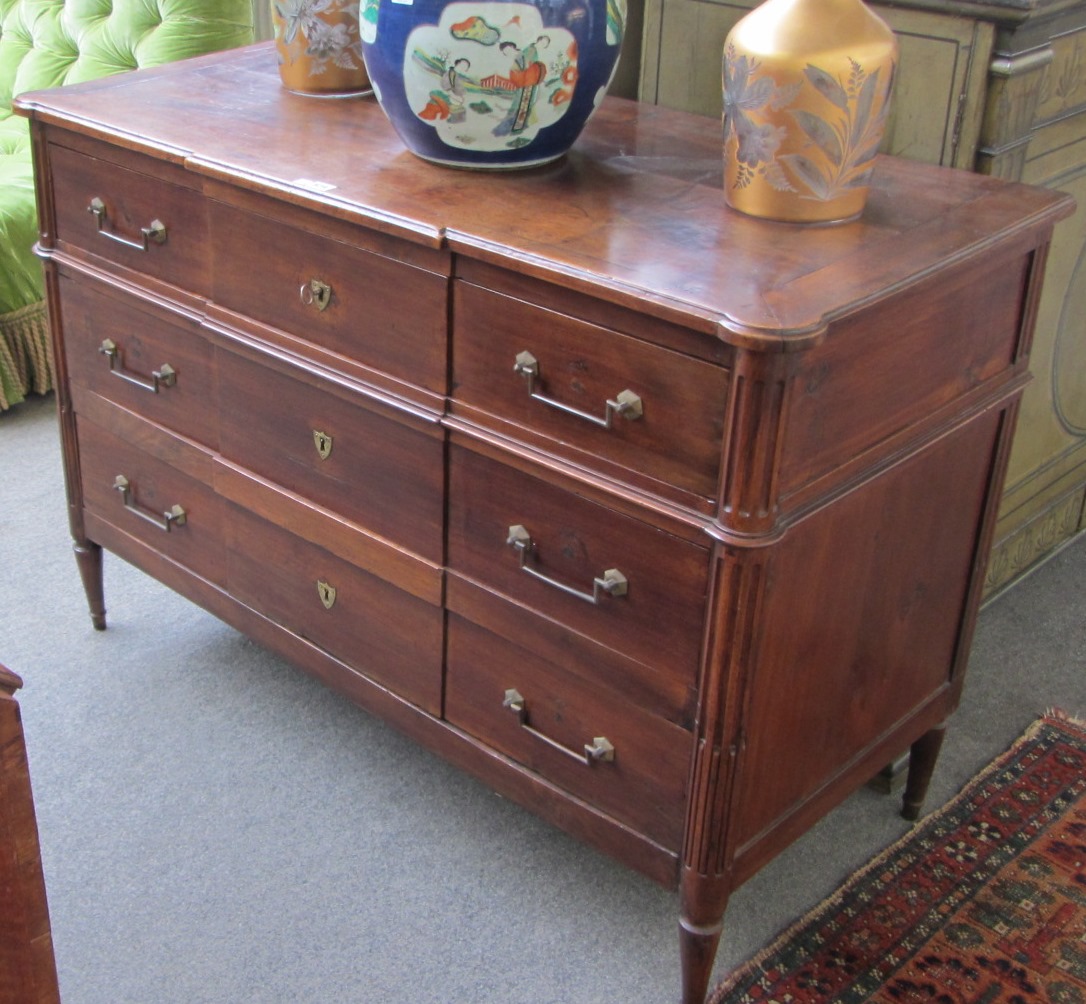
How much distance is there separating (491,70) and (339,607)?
84 cm

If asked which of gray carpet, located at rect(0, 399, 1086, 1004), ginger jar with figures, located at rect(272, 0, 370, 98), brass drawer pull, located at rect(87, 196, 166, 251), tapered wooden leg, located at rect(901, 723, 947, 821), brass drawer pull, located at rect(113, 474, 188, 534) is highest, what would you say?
ginger jar with figures, located at rect(272, 0, 370, 98)

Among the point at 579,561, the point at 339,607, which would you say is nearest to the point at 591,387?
the point at 579,561

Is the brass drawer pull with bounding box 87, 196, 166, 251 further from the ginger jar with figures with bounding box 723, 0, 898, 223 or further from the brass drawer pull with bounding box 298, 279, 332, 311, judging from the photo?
the ginger jar with figures with bounding box 723, 0, 898, 223

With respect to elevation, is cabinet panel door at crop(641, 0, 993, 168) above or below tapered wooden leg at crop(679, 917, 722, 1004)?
above

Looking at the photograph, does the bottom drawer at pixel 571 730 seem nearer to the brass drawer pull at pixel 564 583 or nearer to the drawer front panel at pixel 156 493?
the brass drawer pull at pixel 564 583

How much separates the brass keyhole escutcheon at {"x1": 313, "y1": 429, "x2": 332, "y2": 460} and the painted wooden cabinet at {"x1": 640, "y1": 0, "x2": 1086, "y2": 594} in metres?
0.83

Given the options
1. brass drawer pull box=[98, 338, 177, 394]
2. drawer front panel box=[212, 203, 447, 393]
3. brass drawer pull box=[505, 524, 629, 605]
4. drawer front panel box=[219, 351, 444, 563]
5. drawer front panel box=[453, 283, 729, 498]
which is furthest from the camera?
brass drawer pull box=[98, 338, 177, 394]

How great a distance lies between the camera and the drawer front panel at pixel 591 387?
60.8 inches

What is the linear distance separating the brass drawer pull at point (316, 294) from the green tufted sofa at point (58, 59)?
5.43 feet

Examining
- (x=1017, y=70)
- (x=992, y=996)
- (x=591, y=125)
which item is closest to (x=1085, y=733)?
(x=992, y=996)

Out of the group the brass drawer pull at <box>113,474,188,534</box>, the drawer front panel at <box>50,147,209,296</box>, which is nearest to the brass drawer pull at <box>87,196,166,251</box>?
the drawer front panel at <box>50,147,209,296</box>

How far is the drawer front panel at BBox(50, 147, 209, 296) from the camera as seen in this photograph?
208 centimetres

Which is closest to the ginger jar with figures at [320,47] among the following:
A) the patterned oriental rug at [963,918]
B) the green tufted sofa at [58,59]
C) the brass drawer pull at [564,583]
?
the brass drawer pull at [564,583]

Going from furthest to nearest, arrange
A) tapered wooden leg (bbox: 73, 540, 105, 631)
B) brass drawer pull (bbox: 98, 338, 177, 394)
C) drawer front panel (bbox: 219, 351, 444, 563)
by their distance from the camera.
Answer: tapered wooden leg (bbox: 73, 540, 105, 631)
brass drawer pull (bbox: 98, 338, 177, 394)
drawer front panel (bbox: 219, 351, 444, 563)
